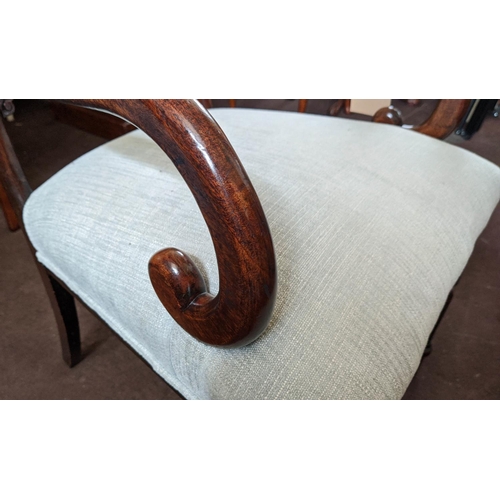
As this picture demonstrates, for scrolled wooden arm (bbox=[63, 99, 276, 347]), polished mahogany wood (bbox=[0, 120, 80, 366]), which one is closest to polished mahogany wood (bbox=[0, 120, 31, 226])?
polished mahogany wood (bbox=[0, 120, 80, 366])

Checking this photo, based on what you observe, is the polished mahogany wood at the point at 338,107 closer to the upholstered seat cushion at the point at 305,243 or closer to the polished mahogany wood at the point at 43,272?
the upholstered seat cushion at the point at 305,243

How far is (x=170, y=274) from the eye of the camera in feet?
0.82

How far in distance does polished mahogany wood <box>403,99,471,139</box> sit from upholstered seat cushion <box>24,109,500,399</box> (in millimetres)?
40

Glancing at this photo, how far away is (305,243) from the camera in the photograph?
31 cm

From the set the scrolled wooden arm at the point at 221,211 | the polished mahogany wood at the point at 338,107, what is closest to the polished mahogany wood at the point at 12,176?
the scrolled wooden arm at the point at 221,211

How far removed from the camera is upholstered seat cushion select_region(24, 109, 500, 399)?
0.87ft

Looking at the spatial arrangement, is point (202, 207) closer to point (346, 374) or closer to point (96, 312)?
point (346, 374)

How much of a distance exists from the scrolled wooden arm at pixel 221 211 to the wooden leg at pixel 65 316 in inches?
12.4

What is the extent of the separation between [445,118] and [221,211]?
1.30 feet

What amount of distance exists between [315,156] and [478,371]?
52 centimetres

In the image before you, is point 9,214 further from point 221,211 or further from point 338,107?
point 338,107

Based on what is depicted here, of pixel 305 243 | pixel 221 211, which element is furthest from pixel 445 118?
pixel 221 211

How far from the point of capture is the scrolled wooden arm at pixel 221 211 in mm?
196

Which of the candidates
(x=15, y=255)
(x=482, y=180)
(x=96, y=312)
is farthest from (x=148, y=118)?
(x=15, y=255)
